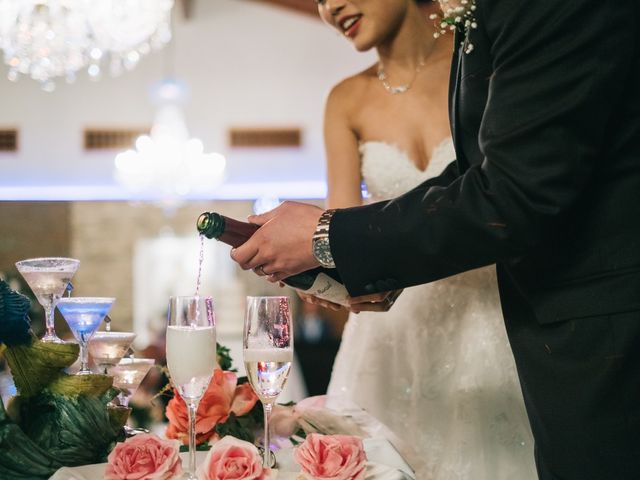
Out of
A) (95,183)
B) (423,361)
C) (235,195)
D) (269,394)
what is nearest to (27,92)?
(95,183)

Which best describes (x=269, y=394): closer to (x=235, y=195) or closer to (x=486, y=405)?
(x=486, y=405)

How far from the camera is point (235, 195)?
30.0 ft

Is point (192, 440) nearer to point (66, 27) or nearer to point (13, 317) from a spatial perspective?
point (13, 317)

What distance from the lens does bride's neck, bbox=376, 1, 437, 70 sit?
2182 millimetres

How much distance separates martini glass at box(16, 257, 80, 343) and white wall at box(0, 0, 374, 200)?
7787mm

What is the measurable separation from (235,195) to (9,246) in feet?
8.92

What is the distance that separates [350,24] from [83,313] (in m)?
1.10

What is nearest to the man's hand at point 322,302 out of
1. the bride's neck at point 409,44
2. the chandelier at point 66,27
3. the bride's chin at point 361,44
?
the bride's chin at point 361,44

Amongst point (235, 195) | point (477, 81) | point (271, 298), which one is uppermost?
point (235, 195)

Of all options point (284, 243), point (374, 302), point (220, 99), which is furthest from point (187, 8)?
point (284, 243)

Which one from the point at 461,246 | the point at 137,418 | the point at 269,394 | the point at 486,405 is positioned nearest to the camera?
the point at 461,246

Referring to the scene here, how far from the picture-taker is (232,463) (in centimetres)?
108

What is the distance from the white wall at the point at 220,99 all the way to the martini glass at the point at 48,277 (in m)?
7.79

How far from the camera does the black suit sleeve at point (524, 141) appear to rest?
40.9 inches
